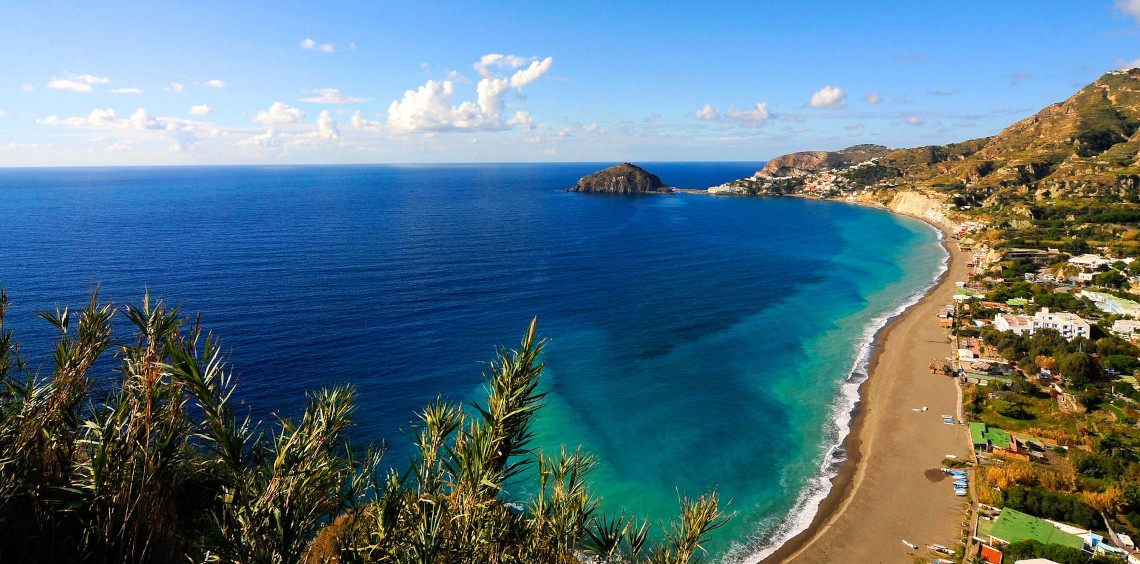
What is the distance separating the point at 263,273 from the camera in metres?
58.3

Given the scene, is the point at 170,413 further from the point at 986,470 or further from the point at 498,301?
the point at 498,301

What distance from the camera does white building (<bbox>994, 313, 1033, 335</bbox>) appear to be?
45469mm

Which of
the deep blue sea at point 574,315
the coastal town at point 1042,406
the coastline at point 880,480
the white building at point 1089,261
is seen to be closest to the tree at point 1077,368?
the coastal town at point 1042,406

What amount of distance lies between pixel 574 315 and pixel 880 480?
2968cm

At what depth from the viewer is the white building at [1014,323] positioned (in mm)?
45469

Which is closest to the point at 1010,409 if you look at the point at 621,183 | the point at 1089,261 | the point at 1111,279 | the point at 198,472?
the point at 1111,279

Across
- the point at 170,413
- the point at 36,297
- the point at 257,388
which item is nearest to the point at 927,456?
the point at 170,413

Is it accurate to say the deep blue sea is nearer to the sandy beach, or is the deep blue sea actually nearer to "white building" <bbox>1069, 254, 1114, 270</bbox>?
the sandy beach

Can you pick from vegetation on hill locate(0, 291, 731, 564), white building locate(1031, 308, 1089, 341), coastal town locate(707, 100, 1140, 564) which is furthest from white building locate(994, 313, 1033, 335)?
vegetation on hill locate(0, 291, 731, 564)

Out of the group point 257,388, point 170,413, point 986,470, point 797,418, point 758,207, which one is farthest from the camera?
point 758,207

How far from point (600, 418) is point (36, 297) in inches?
1865

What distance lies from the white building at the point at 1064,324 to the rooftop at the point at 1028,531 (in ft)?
92.4

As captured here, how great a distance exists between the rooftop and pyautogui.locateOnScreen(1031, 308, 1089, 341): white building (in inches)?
1108

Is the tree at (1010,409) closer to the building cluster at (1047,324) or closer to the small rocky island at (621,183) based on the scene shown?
the building cluster at (1047,324)
